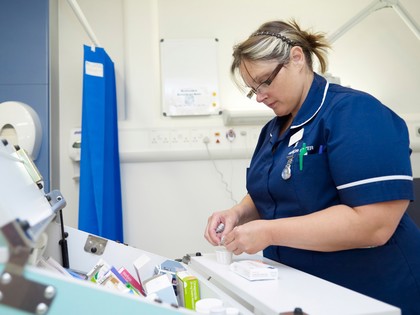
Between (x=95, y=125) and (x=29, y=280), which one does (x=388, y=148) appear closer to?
(x=29, y=280)

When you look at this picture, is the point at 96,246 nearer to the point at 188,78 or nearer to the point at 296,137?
the point at 296,137

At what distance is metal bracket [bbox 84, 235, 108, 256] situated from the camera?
0.99m

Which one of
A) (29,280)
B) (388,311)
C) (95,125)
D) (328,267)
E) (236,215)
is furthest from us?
(95,125)

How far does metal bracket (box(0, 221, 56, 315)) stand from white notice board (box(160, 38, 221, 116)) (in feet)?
5.54

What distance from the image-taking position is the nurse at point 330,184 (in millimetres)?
780

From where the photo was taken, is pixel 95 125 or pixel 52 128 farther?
pixel 52 128

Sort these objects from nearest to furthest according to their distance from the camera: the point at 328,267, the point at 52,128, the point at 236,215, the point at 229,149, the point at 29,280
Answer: the point at 29,280, the point at 328,267, the point at 236,215, the point at 52,128, the point at 229,149

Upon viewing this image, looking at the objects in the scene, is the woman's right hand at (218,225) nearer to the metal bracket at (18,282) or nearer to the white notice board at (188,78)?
the metal bracket at (18,282)

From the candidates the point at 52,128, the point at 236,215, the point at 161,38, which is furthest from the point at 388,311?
the point at 161,38

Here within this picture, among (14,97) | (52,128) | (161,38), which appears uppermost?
(161,38)

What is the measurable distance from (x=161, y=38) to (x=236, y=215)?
→ 53.2 inches

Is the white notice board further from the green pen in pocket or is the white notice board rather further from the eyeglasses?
the green pen in pocket

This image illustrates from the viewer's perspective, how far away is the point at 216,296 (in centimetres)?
72

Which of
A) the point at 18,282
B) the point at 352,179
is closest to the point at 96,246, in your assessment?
the point at 18,282
